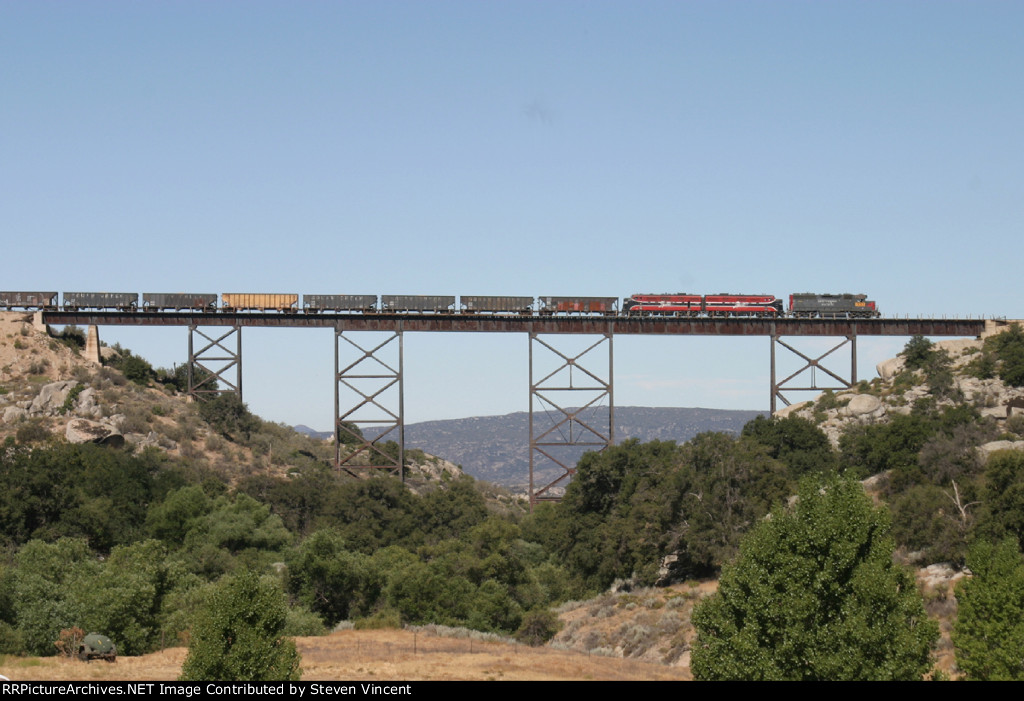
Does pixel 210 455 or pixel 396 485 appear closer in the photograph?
pixel 396 485

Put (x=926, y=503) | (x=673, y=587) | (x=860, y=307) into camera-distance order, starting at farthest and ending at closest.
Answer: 1. (x=860, y=307)
2. (x=673, y=587)
3. (x=926, y=503)

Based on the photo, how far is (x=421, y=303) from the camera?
6319 centimetres

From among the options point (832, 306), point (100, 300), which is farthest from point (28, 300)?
point (832, 306)

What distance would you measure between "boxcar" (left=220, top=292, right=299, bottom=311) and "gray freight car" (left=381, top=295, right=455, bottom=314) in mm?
6097

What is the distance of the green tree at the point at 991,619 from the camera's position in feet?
87.5

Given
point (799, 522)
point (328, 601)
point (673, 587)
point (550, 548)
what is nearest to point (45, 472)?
point (328, 601)

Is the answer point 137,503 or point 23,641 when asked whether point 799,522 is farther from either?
point 137,503

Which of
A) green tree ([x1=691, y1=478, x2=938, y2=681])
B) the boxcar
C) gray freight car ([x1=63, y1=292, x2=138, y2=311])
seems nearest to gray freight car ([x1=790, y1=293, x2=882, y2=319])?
the boxcar

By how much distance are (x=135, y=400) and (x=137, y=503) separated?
607 inches

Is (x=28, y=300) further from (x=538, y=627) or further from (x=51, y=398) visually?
(x=538, y=627)

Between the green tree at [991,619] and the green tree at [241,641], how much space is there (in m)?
17.8

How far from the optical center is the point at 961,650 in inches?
1107

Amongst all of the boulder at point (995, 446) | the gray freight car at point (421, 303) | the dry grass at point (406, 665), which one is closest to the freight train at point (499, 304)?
the gray freight car at point (421, 303)

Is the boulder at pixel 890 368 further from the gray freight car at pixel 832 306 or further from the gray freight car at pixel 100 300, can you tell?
the gray freight car at pixel 100 300
